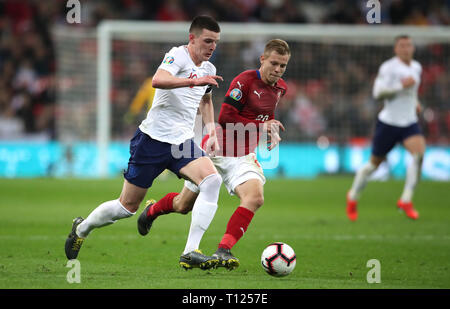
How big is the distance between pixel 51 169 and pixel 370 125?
833 centimetres

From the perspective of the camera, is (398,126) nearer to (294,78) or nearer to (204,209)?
(204,209)

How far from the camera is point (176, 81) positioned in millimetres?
5988

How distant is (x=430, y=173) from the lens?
63.6 feet

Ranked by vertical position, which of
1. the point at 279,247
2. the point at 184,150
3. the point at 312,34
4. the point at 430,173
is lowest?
the point at 430,173

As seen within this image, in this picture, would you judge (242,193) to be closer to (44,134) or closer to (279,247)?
(279,247)

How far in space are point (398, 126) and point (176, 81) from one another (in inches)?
235

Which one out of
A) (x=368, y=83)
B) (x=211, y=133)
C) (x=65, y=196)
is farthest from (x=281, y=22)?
(x=211, y=133)

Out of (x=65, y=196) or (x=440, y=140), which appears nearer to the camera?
(x=65, y=196)

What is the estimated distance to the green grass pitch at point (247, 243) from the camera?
5934mm

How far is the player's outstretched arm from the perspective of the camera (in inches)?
233

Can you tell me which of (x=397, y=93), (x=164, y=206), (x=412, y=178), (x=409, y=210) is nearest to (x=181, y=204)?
(x=164, y=206)

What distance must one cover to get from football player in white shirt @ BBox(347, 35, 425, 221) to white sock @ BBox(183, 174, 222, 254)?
519 centimetres

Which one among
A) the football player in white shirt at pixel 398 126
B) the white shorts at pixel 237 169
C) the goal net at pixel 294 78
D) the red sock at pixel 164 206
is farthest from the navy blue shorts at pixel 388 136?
the goal net at pixel 294 78

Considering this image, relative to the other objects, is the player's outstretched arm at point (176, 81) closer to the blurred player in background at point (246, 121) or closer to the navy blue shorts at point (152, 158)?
the navy blue shorts at point (152, 158)
